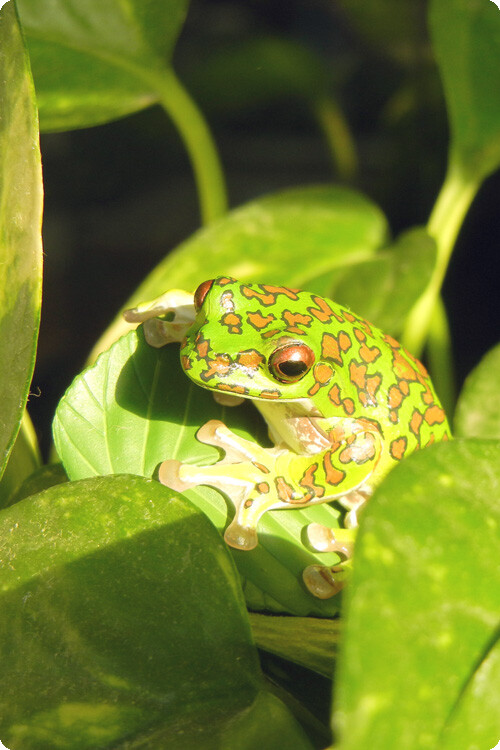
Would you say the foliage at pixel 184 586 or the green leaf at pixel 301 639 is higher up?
the foliage at pixel 184 586

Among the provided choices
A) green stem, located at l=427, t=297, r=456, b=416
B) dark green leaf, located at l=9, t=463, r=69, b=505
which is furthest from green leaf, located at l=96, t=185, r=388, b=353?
dark green leaf, located at l=9, t=463, r=69, b=505

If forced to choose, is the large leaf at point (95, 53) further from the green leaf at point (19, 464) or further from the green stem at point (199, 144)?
the green leaf at point (19, 464)

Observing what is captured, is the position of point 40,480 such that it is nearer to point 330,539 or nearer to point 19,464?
point 19,464

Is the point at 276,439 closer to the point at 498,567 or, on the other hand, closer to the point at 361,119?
the point at 498,567


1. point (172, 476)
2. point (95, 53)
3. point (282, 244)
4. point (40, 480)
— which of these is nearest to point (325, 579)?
point (172, 476)

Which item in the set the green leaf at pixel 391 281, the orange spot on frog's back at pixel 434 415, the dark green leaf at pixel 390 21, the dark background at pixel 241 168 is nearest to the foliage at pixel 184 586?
the orange spot on frog's back at pixel 434 415

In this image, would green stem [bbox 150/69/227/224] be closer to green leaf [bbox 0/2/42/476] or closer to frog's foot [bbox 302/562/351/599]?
green leaf [bbox 0/2/42/476]
